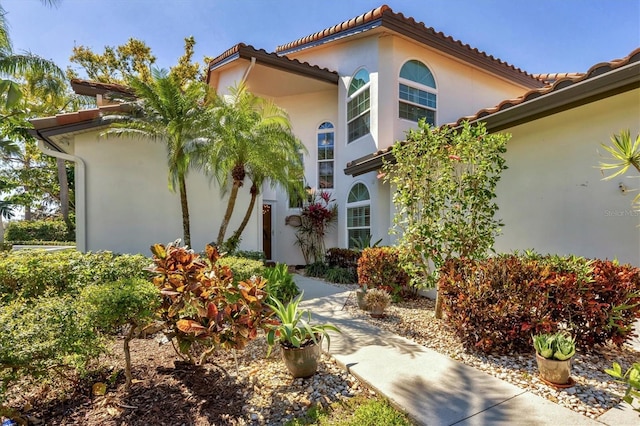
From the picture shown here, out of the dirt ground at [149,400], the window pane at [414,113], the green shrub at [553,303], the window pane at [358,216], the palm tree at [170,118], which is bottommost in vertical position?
the dirt ground at [149,400]

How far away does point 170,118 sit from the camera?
30.1 feet

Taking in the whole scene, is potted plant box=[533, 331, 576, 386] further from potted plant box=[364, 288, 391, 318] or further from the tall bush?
the tall bush

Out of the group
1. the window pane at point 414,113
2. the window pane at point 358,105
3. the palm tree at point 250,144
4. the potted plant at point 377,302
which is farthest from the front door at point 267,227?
the potted plant at point 377,302

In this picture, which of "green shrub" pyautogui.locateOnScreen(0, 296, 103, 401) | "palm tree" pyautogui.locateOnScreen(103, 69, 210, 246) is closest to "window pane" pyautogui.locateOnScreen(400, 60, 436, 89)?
"palm tree" pyautogui.locateOnScreen(103, 69, 210, 246)

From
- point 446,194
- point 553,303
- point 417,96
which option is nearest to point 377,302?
point 446,194

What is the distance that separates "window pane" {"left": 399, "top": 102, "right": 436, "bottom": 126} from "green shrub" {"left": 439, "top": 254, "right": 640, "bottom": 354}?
26.9 ft

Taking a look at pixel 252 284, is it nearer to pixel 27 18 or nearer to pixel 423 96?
pixel 423 96

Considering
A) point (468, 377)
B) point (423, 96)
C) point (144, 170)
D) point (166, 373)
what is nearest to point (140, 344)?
point (166, 373)

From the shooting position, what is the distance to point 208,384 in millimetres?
3900

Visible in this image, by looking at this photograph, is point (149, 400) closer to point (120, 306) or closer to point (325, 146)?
point (120, 306)

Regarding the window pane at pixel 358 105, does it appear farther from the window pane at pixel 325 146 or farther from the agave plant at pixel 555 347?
the agave plant at pixel 555 347

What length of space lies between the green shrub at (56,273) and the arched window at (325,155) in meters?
9.36

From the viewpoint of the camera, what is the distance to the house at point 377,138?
537 cm

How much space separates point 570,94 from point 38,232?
33.6 meters
